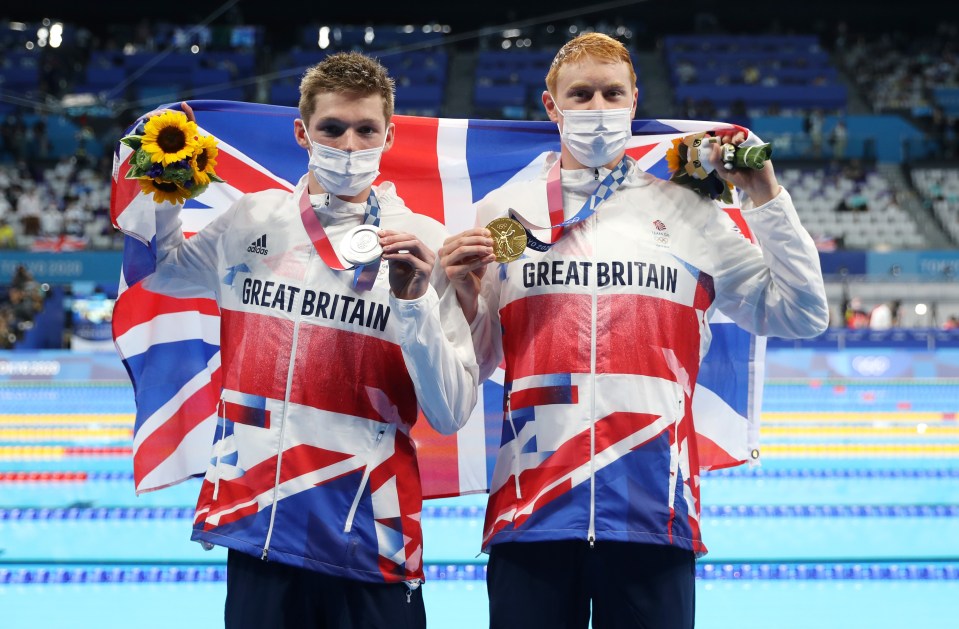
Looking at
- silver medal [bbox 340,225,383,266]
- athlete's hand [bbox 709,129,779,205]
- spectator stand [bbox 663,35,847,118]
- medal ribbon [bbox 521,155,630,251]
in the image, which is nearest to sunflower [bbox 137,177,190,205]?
silver medal [bbox 340,225,383,266]

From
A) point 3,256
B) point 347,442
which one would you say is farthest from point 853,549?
point 3,256

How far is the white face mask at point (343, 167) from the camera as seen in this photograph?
219 cm

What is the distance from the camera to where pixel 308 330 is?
85.1 inches

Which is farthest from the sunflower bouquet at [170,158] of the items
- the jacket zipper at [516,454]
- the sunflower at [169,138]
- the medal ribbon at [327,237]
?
the jacket zipper at [516,454]

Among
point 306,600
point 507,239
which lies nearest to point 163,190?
point 507,239

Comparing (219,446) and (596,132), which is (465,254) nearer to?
(596,132)

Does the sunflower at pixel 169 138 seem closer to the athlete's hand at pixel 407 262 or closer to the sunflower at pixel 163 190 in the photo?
the sunflower at pixel 163 190

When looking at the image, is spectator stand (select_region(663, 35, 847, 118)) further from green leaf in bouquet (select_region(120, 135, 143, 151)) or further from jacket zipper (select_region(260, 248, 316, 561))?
jacket zipper (select_region(260, 248, 316, 561))

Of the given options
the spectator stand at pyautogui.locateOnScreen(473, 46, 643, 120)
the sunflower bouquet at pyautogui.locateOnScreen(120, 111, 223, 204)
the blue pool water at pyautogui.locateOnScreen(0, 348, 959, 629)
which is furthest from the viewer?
the spectator stand at pyautogui.locateOnScreen(473, 46, 643, 120)

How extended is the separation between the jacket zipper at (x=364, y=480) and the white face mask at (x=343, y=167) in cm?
55

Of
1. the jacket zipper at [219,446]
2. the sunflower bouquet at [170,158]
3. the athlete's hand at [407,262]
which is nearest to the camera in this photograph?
the athlete's hand at [407,262]

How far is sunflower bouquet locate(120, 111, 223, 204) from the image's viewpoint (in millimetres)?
2309

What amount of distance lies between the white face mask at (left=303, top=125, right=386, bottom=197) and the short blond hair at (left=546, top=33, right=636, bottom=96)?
1.52 feet

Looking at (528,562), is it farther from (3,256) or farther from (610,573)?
(3,256)
